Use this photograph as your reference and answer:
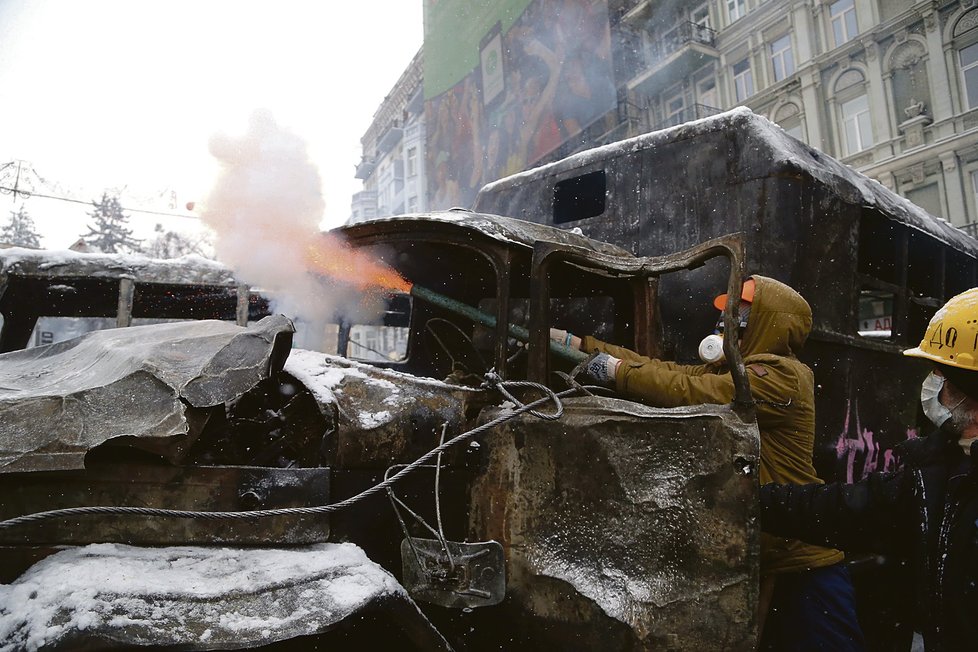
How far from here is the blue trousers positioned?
2936mm

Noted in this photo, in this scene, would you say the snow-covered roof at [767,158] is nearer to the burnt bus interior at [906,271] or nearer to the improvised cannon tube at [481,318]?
the burnt bus interior at [906,271]

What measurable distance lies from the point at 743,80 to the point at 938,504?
25.2 m

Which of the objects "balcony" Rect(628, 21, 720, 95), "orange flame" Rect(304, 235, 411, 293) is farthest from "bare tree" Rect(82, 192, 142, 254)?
"orange flame" Rect(304, 235, 411, 293)

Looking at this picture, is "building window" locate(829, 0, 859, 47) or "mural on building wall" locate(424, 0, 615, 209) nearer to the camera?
"building window" locate(829, 0, 859, 47)

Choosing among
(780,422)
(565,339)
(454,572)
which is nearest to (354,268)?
(565,339)

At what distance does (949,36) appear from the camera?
1730 cm

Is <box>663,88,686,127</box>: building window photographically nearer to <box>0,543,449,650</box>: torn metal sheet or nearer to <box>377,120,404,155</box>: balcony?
<box>0,543,449,650</box>: torn metal sheet

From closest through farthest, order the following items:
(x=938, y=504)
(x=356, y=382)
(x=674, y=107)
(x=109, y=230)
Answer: (x=938, y=504), (x=356, y=382), (x=674, y=107), (x=109, y=230)

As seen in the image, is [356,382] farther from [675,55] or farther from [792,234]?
[675,55]

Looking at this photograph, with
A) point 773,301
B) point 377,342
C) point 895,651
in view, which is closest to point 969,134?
point 895,651

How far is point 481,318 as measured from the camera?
14.0 ft

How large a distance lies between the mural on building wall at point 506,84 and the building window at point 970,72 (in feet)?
38.2

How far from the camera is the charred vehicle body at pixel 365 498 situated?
6.98ft

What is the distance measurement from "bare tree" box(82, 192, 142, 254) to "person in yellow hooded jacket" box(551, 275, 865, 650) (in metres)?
45.2
